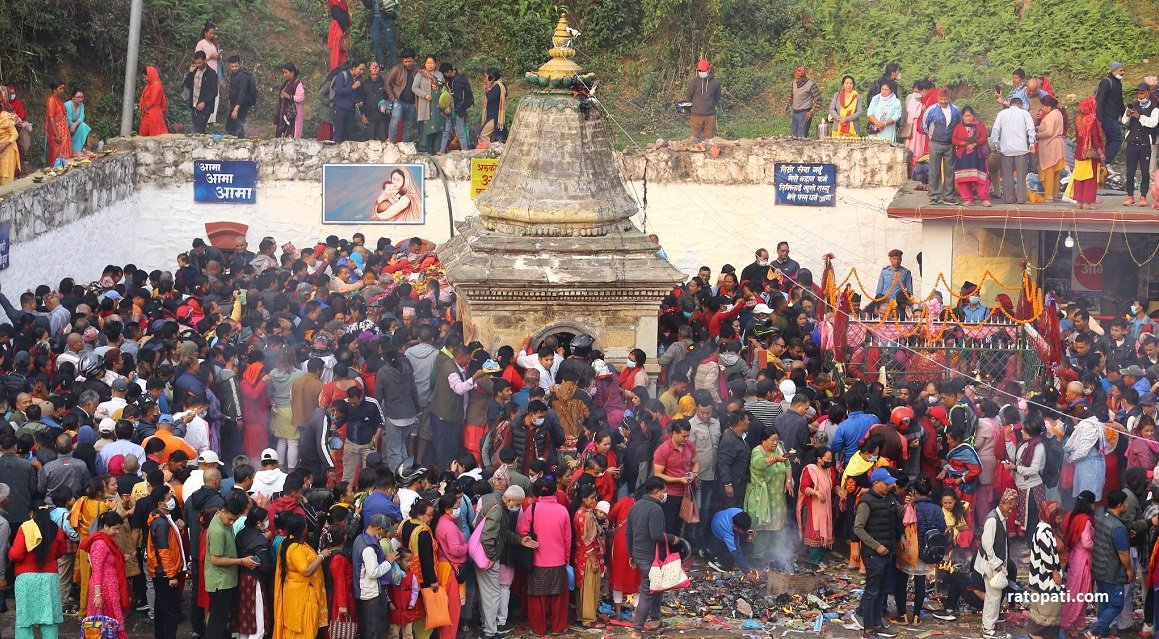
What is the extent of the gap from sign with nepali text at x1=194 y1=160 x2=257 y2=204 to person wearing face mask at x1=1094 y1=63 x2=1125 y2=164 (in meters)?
11.5

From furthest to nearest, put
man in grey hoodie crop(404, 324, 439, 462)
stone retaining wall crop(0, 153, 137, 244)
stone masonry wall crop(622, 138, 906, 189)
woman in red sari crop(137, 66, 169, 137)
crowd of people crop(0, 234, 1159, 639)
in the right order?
woman in red sari crop(137, 66, 169, 137) → stone masonry wall crop(622, 138, 906, 189) → stone retaining wall crop(0, 153, 137, 244) → man in grey hoodie crop(404, 324, 439, 462) → crowd of people crop(0, 234, 1159, 639)

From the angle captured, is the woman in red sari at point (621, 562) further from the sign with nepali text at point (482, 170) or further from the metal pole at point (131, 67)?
the metal pole at point (131, 67)

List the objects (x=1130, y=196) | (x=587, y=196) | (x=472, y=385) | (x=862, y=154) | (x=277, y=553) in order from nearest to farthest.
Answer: (x=277, y=553)
(x=472, y=385)
(x=587, y=196)
(x=1130, y=196)
(x=862, y=154)

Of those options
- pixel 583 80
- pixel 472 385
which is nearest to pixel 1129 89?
pixel 583 80

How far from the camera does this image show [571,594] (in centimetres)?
1619

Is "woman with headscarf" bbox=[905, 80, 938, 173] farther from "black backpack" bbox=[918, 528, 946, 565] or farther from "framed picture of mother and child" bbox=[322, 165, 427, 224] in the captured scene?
"black backpack" bbox=[918, 528, 946, 565]

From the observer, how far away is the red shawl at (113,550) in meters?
14.6

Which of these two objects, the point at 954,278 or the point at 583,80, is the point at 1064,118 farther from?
the point at 583,80

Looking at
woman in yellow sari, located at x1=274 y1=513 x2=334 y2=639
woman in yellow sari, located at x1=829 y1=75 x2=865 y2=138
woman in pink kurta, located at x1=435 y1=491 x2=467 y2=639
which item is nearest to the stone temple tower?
woman in pink kurta, located at x1=435 y1=491 x2=467 y2=639

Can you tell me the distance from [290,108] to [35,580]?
1406 cm

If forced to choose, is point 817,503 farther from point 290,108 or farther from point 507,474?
point 290,108

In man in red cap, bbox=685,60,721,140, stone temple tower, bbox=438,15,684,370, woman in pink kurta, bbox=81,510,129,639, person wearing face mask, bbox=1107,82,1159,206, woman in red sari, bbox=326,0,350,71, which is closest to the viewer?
woman in pink kurta, bbox=81,510,129,639

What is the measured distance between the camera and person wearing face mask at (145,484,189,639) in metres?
15.0

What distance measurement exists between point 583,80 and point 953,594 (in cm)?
682
